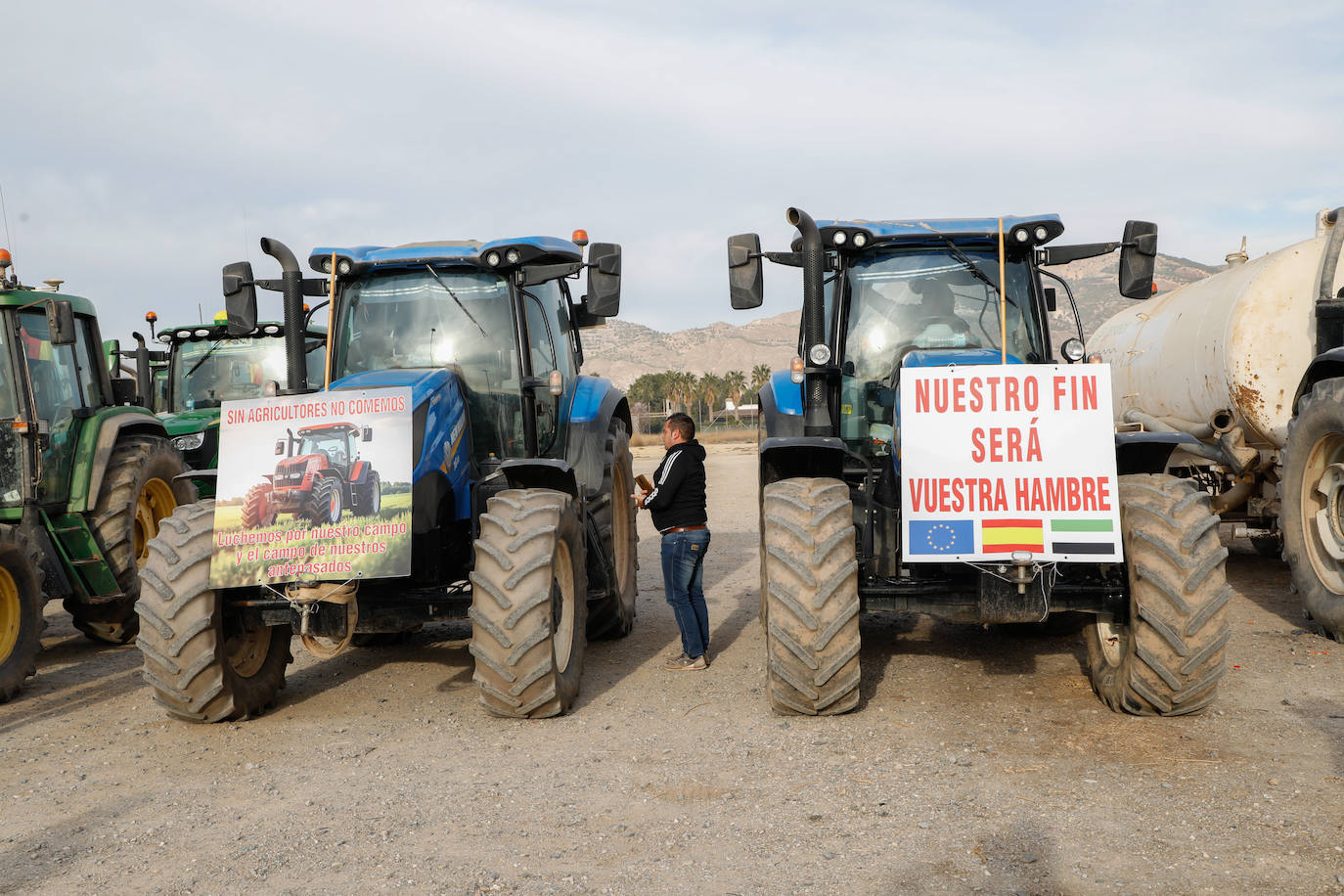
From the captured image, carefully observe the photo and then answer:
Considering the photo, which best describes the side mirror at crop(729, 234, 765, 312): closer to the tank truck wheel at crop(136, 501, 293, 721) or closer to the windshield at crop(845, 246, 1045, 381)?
the windshield at crop(845, 246, 1045, 381)

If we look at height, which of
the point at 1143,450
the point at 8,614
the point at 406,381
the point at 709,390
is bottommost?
the point at 709,390

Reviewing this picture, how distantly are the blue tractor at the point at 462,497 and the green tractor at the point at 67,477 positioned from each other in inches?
67.7

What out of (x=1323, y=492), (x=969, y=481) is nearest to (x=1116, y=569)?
(x=969, y=481)

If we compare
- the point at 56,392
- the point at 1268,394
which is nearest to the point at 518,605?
the point at 56,392

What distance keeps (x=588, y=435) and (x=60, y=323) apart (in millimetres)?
3636

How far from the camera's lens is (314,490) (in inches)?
227

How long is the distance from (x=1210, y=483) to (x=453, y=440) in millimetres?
7051

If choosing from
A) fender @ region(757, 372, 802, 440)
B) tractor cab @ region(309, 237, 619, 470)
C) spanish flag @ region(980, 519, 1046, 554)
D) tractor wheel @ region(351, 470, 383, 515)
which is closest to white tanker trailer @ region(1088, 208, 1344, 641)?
spanish flag @ region(980, 519, 1046, 554)

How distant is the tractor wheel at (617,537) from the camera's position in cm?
769

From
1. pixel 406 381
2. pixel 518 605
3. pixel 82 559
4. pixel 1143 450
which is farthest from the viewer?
pixel 82 559

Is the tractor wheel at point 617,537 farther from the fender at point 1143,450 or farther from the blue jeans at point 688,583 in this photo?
the fender at point 1143,450

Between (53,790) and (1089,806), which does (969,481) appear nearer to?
(1089,806)

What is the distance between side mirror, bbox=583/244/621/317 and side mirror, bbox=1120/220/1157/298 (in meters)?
3.17

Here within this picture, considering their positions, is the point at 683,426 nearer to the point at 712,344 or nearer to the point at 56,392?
the point at 56,392
